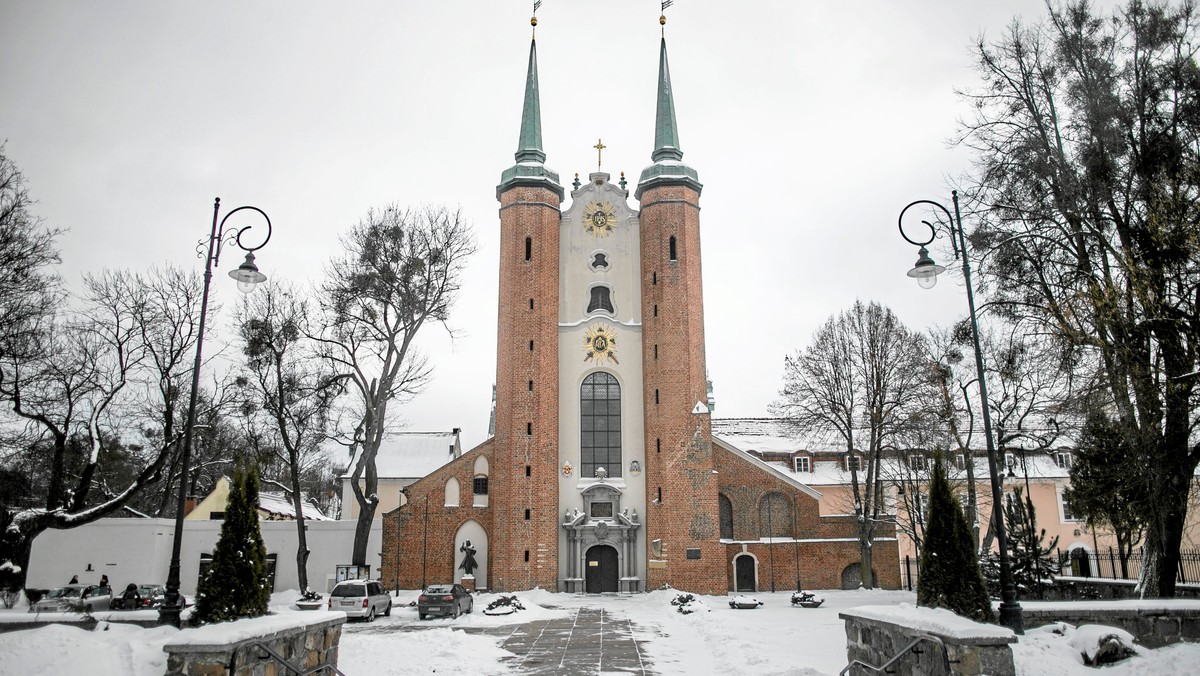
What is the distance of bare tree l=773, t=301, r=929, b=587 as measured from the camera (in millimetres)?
33094

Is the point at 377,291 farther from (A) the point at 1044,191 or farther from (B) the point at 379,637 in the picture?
(A) the point at 1044,191

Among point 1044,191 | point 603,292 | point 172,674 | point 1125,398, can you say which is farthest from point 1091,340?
point 603,292

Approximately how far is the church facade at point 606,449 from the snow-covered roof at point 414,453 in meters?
16.2

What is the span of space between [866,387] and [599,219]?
14.7 metres

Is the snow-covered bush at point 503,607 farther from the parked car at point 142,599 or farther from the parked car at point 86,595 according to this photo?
the parked car at point 86,595

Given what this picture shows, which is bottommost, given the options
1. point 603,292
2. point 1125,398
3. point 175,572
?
point 175,572

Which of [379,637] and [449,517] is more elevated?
[449,517]

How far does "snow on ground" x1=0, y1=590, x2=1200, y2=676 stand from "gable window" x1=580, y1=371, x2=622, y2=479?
591 centimetres

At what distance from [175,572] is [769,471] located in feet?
99.7

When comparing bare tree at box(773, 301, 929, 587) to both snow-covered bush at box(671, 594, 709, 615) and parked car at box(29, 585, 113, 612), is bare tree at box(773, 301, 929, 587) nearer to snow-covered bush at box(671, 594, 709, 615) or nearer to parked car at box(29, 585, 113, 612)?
snow-covered bush at box(671, 594, 709, 615)

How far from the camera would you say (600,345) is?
38.2 meters

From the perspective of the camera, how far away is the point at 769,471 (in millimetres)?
39531

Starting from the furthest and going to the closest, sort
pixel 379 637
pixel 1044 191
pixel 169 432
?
pixel 169 432 → pixel 379 637 → pixel 1044 191

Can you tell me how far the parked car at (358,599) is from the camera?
990 inches
